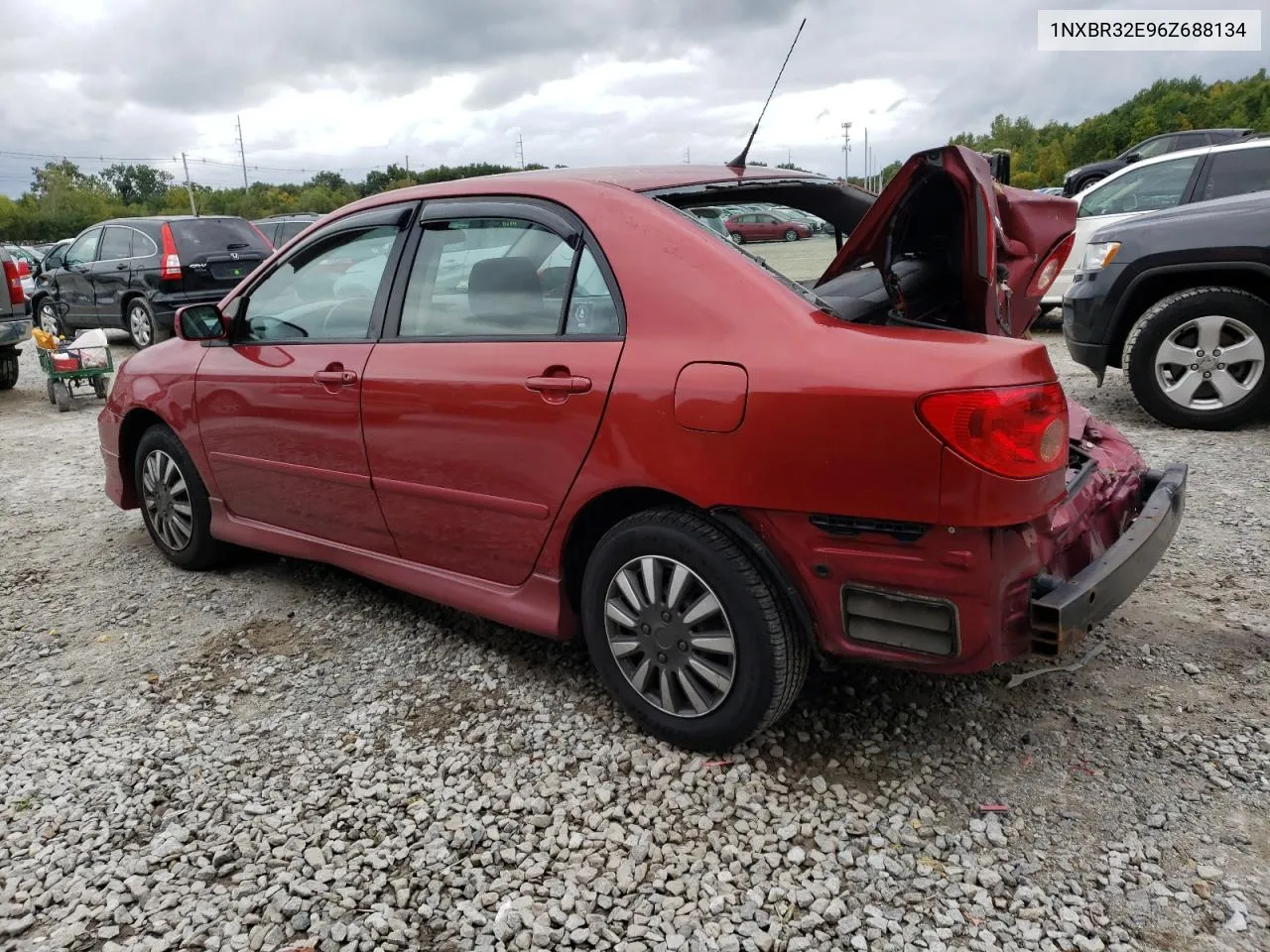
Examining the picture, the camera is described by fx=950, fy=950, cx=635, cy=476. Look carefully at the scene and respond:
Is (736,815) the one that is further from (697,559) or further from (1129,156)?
(1129,156)

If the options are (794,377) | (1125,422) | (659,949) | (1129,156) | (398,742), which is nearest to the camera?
(659,949)

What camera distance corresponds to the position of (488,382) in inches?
111

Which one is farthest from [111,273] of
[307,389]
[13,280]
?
[307,389]

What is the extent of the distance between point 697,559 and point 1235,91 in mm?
70121

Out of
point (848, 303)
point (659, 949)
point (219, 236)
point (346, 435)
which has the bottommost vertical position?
point (659, 949)

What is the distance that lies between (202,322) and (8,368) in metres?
7.83

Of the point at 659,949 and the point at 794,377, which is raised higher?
the point at 794,377

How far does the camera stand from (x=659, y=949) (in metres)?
2.04

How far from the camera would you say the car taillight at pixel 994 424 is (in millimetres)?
2115

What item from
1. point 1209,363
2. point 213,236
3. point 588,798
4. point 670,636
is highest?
point 213,236

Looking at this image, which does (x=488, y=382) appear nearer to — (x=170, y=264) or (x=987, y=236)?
(x=987, y=236)

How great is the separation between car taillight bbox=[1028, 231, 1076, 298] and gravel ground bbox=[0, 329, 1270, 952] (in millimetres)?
1217

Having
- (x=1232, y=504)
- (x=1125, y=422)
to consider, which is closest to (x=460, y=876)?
(x=1232, y=504)

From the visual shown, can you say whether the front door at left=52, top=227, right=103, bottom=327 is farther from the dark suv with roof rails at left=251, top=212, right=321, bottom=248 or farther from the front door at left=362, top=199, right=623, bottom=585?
the front door at left=362, top=199, right=623, bottom=585
